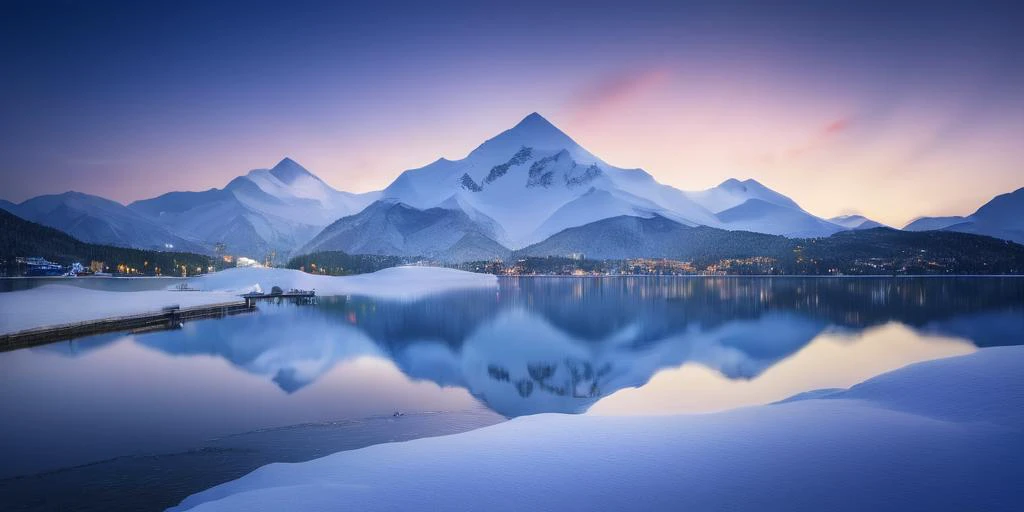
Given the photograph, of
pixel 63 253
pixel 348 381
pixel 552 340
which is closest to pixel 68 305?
pixel 348 381

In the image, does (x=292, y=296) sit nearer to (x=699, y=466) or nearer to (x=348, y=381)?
(x=348, y=381)

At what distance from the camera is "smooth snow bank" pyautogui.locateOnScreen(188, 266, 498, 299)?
97.6 metres

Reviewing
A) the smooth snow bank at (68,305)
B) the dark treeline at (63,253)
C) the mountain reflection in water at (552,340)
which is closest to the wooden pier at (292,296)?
the smooth snow bank at (68,305)

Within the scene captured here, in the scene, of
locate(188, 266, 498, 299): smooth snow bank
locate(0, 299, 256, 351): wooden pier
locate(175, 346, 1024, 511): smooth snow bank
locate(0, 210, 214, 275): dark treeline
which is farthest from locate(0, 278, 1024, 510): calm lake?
locate(0, 210, 214, 275): dark treeline

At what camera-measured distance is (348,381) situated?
23141 millimetres

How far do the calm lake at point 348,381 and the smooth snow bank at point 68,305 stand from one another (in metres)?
4.83

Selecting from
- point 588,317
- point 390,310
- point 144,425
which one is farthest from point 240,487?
point 390,310

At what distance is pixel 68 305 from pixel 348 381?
1747 inches

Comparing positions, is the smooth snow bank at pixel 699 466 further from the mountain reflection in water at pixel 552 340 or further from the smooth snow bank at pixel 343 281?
the smooth snow bank at pixel 343 281

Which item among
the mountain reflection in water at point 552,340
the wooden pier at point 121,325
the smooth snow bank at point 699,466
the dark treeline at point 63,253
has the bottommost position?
the mountain reflection in water at point 552,340

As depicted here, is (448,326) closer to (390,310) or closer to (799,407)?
(390,310)

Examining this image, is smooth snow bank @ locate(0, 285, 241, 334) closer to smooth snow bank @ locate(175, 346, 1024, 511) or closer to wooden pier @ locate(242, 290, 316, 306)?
wooden pier @ locate(242, 290, 316, 306)

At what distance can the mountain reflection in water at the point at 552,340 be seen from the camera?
23.6 m

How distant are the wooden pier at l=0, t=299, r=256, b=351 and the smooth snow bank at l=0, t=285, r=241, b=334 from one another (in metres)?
0.61
